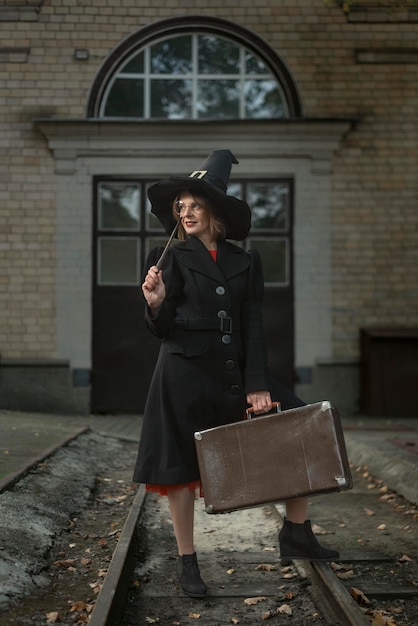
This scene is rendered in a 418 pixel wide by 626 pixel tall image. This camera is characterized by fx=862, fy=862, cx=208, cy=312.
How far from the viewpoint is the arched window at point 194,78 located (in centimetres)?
1323

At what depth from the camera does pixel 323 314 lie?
13.1 meters

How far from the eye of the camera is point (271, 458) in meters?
3.99

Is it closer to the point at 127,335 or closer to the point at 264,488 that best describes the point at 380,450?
the point at 264,488

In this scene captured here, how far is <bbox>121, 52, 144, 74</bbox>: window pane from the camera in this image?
1328 cm

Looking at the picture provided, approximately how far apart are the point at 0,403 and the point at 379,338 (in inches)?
226

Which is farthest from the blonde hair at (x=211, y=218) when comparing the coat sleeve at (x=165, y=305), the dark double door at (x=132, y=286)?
the dark double door at (x=132, y=286)

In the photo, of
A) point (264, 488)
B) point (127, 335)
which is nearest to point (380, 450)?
point (264, 488)

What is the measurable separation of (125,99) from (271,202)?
2.75 m

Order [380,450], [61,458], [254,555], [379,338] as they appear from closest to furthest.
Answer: [254,555], [61,458], [380,450], [379,338]

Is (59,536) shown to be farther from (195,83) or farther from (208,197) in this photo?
(195,83)

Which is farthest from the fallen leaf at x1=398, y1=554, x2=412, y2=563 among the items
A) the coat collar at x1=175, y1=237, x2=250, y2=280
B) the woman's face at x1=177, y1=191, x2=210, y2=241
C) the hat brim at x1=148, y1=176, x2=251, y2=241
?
the woman's face at x1=177, y1=191, x2=210, y2=241

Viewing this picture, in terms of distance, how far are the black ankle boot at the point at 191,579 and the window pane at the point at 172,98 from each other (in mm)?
10104

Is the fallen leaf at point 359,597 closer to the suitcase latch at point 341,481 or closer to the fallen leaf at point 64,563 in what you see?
the suitcase latch at point 341,481

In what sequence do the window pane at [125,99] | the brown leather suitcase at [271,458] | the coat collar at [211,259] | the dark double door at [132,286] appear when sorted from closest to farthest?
the brown leather suitcase at [271,458] < the coat collar at [211,259] < the dark double door at [132,286] < the window pane at [125,99]
